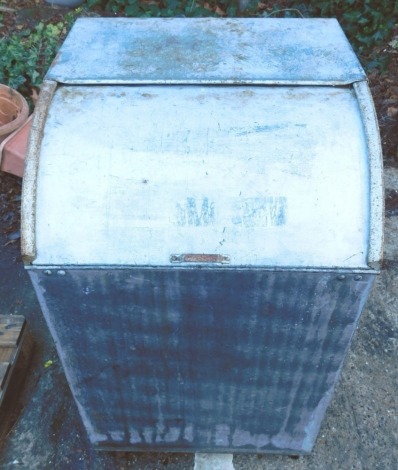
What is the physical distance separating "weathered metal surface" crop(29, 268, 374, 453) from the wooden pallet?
0.63 m

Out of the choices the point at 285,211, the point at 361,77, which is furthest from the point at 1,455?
the point at 361,77

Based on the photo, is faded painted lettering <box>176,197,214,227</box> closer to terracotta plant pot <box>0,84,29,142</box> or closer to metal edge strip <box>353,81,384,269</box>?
metal edge strip <box>353,81,384,269</box>

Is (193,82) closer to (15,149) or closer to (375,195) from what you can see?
(375,195)

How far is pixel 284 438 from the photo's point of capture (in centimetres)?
246

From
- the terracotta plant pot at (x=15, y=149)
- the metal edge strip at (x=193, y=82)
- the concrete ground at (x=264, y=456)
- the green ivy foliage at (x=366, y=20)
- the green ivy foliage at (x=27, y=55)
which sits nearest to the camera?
the metal edge strip at (x=193, y=82)

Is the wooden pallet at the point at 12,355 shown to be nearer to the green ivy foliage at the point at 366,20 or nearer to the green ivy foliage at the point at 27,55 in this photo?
the green ivy foliage at the point at 27,55

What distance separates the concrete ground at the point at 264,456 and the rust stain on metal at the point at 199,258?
1480 millimetres

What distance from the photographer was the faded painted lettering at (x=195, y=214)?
167 cm

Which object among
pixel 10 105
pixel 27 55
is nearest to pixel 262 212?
pixel 10 105

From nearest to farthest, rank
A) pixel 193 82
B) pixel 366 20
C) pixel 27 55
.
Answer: pixel 193 82 < pixel 27 55 < pixel 366 20

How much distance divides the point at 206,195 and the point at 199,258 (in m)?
0.21

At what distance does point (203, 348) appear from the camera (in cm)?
197

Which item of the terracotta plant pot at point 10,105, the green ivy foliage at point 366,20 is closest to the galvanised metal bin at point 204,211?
the terracotta plant pot at point 10,105

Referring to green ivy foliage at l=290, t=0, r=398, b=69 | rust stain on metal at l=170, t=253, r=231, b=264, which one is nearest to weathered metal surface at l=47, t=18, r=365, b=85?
rust stain on metal at l=170, t=253, r=231, b=264
